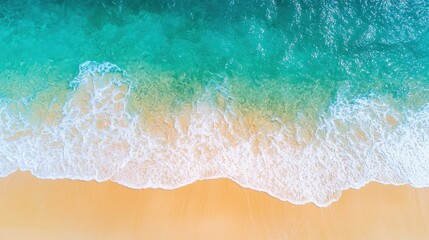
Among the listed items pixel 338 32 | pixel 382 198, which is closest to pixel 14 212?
pixel 382 198

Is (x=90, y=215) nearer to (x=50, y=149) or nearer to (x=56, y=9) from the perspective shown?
(x=50, y=149)

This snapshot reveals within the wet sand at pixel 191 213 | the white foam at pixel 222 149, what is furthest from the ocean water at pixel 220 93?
the wet sand at pixel 191 213

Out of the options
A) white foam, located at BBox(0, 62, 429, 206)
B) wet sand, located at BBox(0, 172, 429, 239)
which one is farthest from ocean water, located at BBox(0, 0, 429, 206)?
wet sand, located at BBox(0, 172, 429, 239)

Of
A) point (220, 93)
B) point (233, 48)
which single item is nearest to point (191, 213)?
point (220, 93)

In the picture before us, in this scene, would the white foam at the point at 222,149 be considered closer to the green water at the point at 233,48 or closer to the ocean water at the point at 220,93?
the ocean water at the point at 220,93

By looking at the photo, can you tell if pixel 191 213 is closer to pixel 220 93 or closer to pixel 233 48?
pixel 220 93
